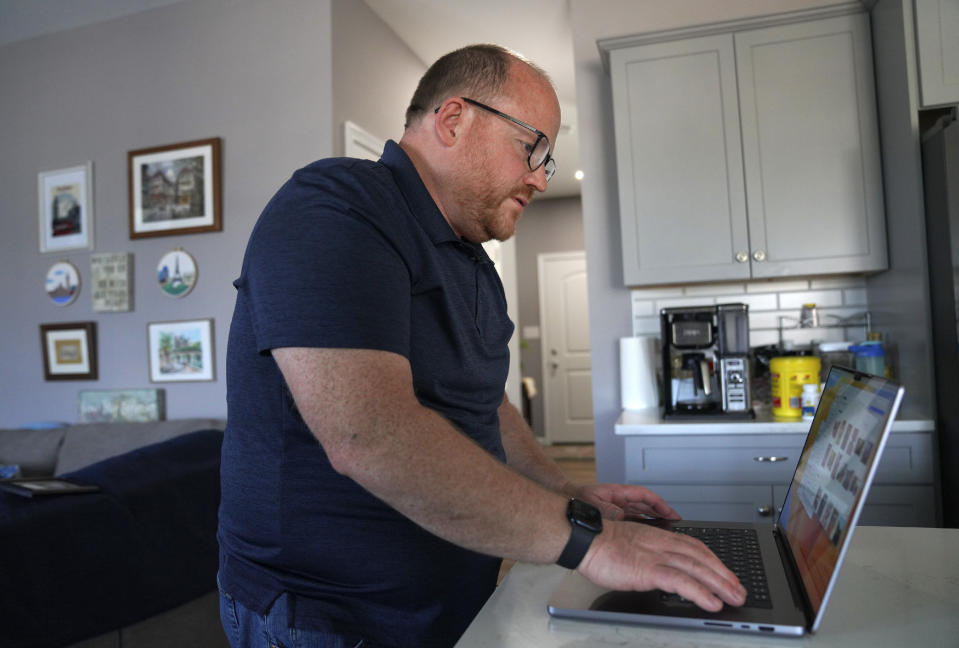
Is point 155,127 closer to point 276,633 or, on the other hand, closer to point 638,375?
point 638,375

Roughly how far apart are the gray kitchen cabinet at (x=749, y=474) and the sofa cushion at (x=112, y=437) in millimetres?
2066

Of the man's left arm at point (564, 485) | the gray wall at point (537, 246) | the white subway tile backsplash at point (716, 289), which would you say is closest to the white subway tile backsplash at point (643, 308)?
the white subway tile backsplash at point (716, 289)

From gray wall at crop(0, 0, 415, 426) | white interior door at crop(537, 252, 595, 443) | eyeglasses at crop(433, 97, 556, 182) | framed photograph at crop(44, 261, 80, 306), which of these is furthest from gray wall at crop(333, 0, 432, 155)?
white interior door at crop(537, 252, 595, 443)

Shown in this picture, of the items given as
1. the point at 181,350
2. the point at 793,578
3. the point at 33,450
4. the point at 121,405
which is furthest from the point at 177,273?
the point at 793,578

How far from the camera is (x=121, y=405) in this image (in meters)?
3.71

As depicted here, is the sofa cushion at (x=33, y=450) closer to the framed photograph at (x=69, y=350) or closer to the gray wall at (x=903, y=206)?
the framed photograph at (x=69, y=350)

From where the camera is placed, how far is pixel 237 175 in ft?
11.6

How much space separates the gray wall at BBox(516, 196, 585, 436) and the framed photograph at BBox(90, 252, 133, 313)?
4.79 meters

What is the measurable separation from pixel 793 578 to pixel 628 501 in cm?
35

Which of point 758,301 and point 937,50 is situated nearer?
point 937,50

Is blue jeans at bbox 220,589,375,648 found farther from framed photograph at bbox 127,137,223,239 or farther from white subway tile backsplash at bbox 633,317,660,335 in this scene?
framed photograph at bbox 127,137,223,239

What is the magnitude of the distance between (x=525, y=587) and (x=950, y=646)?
18.8 inches

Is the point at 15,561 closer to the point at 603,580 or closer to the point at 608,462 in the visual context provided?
the point at 603,580

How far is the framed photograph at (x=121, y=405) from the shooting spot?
3.64 meters
